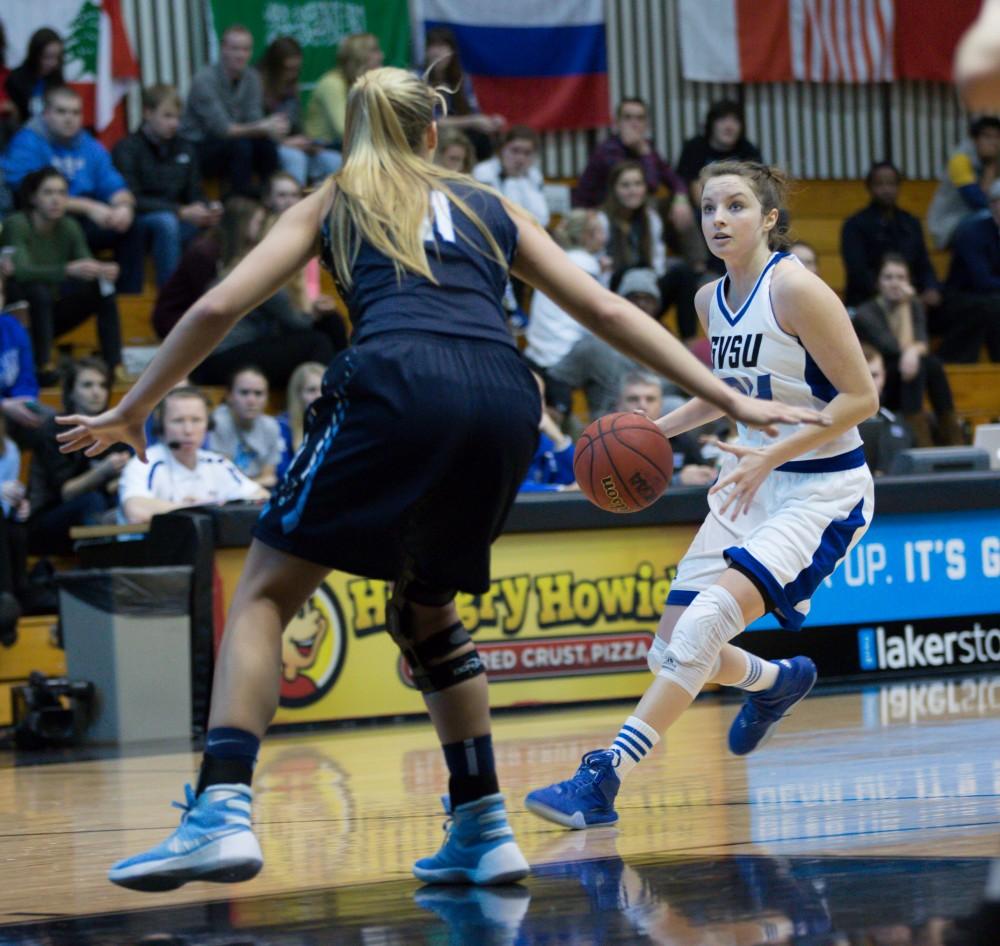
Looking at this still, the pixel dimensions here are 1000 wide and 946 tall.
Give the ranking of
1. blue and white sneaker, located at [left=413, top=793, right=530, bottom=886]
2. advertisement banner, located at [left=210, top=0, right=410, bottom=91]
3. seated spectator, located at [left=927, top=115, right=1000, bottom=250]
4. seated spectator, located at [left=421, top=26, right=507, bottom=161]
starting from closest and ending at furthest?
blue and white sneaker, located at [left=413, top=793, right=530, bottom=886]
seated spectator, located at [left=421, top=26, right=507, bottom=161]
advertisement banner, located at [left=210, top=0, right=410, bottom=91]
seated spectator, located at [left=927, top=115, right=1000, bottom=250]

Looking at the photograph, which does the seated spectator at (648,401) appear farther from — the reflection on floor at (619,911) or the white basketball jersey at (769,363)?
the reflection on floor at (619,911)

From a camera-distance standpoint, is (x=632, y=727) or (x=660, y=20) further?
(x=660, y=20)

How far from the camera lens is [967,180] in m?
14.5

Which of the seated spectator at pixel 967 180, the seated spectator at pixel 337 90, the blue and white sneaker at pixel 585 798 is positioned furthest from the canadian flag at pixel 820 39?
the blue and white sneaker at pixel 585 798

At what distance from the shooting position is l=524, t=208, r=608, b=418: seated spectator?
10.9 metres

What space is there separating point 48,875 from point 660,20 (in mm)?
13152

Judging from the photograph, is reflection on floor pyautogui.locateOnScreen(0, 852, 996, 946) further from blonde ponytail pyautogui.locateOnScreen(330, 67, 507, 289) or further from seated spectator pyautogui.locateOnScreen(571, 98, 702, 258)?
seated spectator pyautogui.locateOnScreen(571, 98, 702, 258)

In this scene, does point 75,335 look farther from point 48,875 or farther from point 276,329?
point 48,875

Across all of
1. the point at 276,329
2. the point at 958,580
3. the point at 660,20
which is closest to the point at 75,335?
the point at 276,329

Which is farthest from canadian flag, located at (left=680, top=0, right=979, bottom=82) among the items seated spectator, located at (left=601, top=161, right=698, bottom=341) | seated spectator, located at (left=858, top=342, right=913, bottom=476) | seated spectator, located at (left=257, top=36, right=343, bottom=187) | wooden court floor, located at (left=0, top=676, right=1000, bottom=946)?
wooden court floor, located at (left=0, top=676, right=1000, bottom=946)

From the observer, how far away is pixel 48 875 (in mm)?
4242

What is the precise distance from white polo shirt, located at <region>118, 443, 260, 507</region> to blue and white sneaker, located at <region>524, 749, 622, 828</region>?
4.42m

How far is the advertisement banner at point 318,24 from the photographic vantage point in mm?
13922

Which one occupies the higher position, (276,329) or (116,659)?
(276,329)
